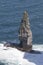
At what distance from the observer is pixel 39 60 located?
62.3 meters

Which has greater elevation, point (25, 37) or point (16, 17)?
point (25, 37)

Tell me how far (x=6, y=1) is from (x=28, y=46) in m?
50.0

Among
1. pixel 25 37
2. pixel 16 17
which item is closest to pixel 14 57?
pixel 25 37

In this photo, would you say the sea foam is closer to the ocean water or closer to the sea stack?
the sea stack

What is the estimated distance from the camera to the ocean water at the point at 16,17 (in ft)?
286

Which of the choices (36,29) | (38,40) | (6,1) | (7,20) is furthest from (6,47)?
(6,1)

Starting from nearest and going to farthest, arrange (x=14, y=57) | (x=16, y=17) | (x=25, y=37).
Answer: (x=14, y=57) → (x=25, y=37) → (x=16, y=17)

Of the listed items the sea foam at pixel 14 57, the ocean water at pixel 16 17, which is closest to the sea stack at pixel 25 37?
the sea foam at pixel 14 57

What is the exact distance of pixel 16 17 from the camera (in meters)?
100

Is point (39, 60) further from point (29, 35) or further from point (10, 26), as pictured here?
point (10, 26)

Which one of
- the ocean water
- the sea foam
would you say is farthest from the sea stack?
the ocean water

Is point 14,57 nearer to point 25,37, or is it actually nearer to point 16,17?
point 25,37

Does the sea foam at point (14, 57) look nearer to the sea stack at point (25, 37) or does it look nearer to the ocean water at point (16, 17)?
the sea stack at point (25, 37)

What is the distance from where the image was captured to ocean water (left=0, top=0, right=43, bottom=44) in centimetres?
8708
